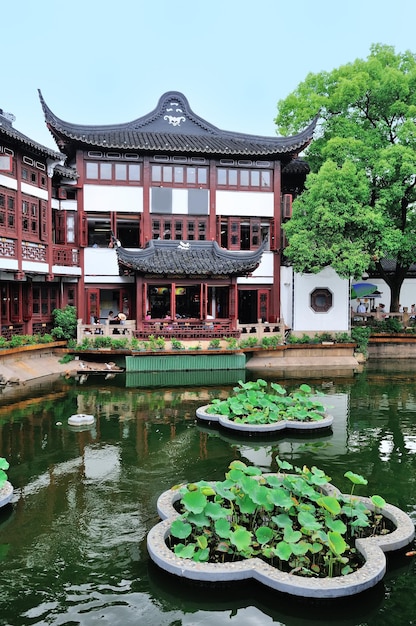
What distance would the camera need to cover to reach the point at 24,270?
1912 centimetres

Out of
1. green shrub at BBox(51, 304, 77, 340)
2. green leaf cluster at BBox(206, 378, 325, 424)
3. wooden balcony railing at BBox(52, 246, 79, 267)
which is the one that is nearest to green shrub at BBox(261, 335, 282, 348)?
green shrub at BBox(51, 304, 77, 340)

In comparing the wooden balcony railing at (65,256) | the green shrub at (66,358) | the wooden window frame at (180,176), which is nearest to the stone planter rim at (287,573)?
the green shrub at (66,358)

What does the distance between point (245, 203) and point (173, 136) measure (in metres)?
5.01

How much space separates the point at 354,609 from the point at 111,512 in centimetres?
359

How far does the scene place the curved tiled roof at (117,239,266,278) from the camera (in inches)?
830

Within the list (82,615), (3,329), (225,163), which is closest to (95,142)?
(225,163)

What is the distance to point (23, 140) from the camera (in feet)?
60.3

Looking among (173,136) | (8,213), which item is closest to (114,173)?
(173,136)

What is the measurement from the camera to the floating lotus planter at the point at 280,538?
214 inches

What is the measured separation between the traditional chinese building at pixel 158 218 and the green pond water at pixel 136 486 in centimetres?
637

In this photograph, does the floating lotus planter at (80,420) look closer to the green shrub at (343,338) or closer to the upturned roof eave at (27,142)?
the upturned roof eave at (27,142)

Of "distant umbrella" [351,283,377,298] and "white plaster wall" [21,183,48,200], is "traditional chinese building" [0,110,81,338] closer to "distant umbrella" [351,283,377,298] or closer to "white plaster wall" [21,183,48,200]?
"white plaster wall" [21,183,48,200]

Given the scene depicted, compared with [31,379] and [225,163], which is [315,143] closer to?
[225,163]

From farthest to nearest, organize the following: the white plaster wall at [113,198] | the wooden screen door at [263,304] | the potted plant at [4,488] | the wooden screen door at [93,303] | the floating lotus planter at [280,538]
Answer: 1. the wooden screen door at [263,304]
2. the wooden screen door at [93,303]
3. the white plaster wall at [113,198]
4. the potted plant at [4,488]
5. the floating lotus planter at [280,538]
